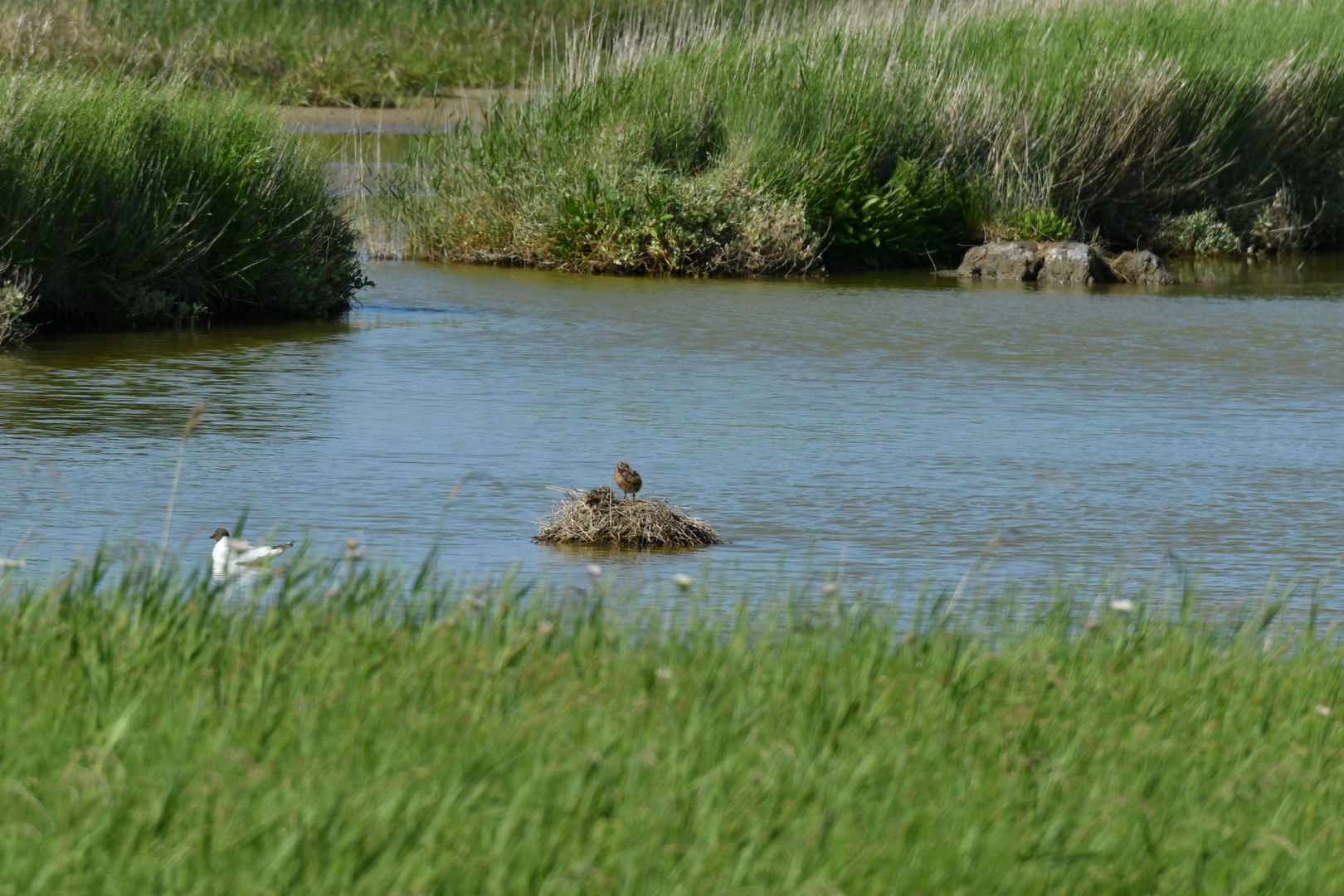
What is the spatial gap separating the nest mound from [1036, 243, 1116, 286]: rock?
11.9 meters

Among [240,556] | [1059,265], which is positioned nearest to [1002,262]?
[1059,265]

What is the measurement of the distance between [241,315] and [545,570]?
8346 mm

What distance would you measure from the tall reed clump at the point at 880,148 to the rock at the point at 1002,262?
80 cm

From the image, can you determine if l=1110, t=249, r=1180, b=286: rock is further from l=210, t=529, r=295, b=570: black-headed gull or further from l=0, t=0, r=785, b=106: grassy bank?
l=0, t=0, r=785, b=106: grassy bank

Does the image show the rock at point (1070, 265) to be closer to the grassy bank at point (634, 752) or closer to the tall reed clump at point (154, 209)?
the tall reed clump at point (154, 209)

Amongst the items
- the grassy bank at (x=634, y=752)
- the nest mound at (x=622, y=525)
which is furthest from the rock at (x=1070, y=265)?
the grassy bank at (x=634, y=752)

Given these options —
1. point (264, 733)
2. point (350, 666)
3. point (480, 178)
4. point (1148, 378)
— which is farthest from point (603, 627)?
point (480, 178)

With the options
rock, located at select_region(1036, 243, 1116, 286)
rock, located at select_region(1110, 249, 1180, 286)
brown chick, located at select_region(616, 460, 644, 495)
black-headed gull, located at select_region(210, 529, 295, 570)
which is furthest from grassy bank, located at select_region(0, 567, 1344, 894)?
rock, located at select_region(1110, 249, 1180, 286)

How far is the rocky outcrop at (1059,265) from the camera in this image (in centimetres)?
1972

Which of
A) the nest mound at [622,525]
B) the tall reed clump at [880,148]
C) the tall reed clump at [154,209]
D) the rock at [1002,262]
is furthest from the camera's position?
the rock at [1002,262]

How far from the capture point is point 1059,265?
19719 mm

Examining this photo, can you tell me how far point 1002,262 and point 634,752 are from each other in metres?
16.1

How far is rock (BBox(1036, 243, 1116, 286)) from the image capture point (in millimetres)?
19688

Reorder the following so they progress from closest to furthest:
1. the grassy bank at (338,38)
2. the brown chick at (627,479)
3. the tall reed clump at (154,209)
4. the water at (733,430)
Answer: the water at (733,430) → the brown chick at (627,479) → the tall reed clump at (154,209) → the grassy bank at (338,38)
